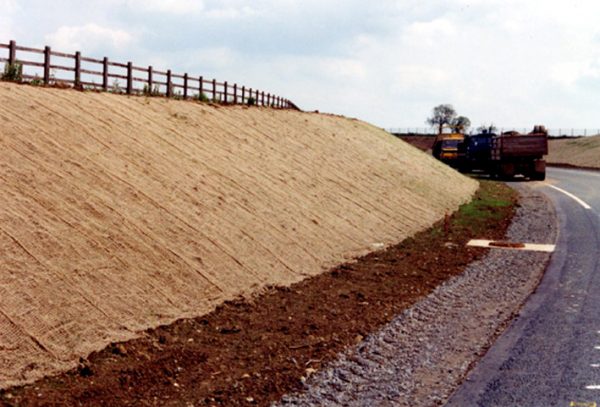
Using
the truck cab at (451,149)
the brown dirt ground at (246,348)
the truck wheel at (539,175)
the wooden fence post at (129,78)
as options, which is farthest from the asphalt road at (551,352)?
the truck cab at (451,149)

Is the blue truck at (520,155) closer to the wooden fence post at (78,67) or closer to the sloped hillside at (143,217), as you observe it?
the sloped hillside at (143,217)

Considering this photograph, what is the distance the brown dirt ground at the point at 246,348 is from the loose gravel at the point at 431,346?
337 mm

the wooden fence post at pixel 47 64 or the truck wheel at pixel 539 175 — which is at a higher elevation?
the wooden fence post at pixel 47 64

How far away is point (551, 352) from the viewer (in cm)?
958

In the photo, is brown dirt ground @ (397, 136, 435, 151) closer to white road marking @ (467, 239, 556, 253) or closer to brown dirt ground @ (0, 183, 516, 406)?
white road marking @ (467, 239, 556, 253)

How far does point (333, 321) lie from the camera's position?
11.6 m

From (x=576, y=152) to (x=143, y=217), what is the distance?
83.0 metres

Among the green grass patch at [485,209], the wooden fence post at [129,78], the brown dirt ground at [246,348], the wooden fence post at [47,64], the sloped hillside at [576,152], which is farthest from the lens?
the sloped hillside at [576,152]

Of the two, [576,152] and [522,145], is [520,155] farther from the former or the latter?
[576,152]

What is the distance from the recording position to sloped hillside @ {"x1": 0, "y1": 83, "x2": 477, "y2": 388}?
9.75 metres

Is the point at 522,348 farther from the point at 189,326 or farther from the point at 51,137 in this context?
the point at 51,137

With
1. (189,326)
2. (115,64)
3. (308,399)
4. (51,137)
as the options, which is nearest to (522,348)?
(308,399)

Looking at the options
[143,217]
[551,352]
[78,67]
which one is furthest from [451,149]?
[551,352]

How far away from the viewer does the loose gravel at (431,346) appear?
8.08 meters
